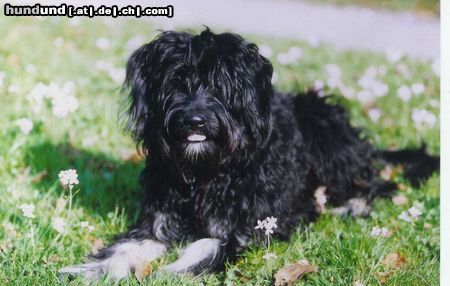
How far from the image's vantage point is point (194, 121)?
12.3 ft

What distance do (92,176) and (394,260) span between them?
8.19ft

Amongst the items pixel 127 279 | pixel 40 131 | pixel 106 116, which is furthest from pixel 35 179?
pixel 127 279

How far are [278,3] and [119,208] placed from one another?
573cm

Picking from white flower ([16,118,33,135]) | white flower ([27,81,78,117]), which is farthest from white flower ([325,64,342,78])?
white flower ([16,118,33,135])

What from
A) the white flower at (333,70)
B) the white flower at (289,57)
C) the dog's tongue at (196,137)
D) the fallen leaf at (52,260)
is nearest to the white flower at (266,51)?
the white flower at (289,57)

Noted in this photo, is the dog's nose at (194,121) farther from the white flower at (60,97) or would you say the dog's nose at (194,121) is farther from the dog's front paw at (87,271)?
the white flower at (60,97)

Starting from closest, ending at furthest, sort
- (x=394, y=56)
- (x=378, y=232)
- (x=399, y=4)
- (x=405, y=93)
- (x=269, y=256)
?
(x=269, y=256)
(x=378, y=232)
(x=405, y=93)
(x=394, y=56)
(x=399, y=4)

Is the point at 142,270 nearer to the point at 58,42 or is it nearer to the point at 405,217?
the point at 405,217

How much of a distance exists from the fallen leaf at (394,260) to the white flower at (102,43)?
4.26 m

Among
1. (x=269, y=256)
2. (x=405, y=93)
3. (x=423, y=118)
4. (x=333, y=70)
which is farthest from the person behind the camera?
(x=333, y=70)

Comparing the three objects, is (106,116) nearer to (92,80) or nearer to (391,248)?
(92,80)

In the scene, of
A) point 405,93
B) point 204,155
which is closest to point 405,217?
point 204,155

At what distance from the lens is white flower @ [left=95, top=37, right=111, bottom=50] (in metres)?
7.27

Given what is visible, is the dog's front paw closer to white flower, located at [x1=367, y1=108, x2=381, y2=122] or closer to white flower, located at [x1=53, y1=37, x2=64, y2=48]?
white flower, located at [x1=367, y1=108, x2=381, y2=122]
